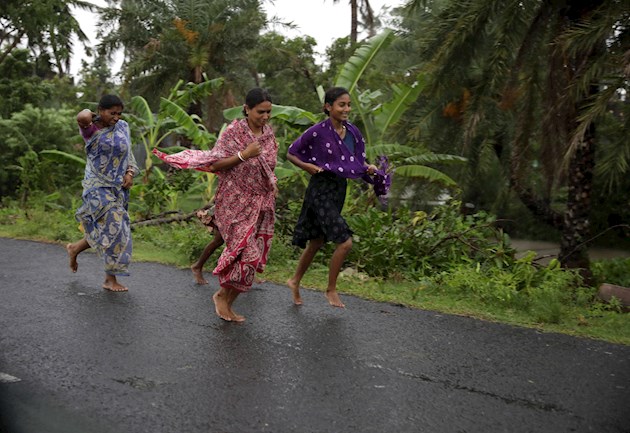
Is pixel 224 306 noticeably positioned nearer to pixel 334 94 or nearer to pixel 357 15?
pixel 334 94

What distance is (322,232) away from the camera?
6254 mm

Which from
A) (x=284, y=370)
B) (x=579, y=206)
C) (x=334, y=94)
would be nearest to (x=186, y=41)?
(x=579, y=206)

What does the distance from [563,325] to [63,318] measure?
13.0 feet

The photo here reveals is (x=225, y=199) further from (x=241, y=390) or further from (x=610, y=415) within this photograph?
(x=610, y=415)

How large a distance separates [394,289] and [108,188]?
9.64 feet

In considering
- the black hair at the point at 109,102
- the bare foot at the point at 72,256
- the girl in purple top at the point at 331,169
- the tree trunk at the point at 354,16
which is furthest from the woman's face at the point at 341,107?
the tree trunk at the point at 354,16

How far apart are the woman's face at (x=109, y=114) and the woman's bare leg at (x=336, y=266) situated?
2302 mm

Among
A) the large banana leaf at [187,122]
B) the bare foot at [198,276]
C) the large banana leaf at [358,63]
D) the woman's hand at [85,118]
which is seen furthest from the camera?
the large banana leaf at [187,122]

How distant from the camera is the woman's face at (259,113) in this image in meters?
5.50

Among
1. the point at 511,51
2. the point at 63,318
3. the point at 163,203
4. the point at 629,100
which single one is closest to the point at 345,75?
the point at 511,51

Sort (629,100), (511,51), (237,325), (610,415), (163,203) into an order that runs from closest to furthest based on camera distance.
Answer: (610,415)
(237,325)
(629,100)
(511,51)
(163,203)


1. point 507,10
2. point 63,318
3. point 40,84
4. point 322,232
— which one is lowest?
point 63,318

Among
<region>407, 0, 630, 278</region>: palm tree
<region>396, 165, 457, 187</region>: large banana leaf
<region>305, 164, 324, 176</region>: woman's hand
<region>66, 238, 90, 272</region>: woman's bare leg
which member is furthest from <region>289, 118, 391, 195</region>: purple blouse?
<region>396, 165, 457, 187</region>: large banana leaf

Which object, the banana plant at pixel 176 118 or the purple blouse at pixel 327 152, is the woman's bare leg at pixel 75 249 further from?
the banana plant at pixel 176 118
